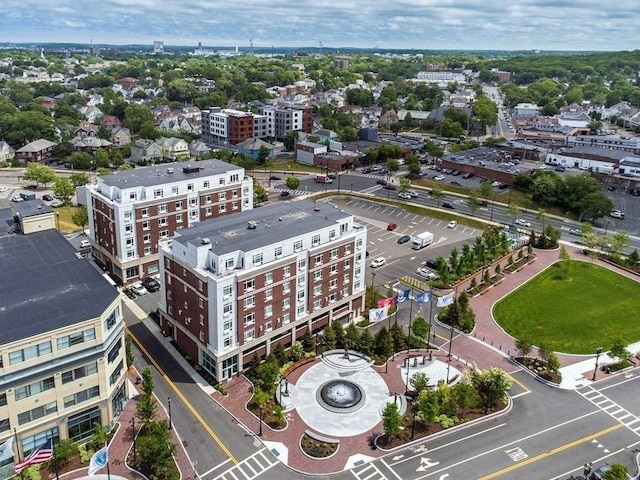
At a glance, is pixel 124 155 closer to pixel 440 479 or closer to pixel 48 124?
pixel 48 124

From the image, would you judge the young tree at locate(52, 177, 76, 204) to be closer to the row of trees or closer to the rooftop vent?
the rooftop vent

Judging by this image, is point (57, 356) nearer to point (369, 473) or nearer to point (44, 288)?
point (44, 288)

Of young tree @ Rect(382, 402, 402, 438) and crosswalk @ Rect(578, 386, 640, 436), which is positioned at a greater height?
young tree @ Rect(382, 402, 402, 438)

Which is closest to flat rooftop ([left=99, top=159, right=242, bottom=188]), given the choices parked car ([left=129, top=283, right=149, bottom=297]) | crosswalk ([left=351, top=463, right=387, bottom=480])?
parked car ([left=129, top=283, right=149, bottom=297])

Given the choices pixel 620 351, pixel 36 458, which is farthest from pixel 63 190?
pixel 620 351

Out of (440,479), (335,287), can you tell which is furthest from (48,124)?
(440,479)
